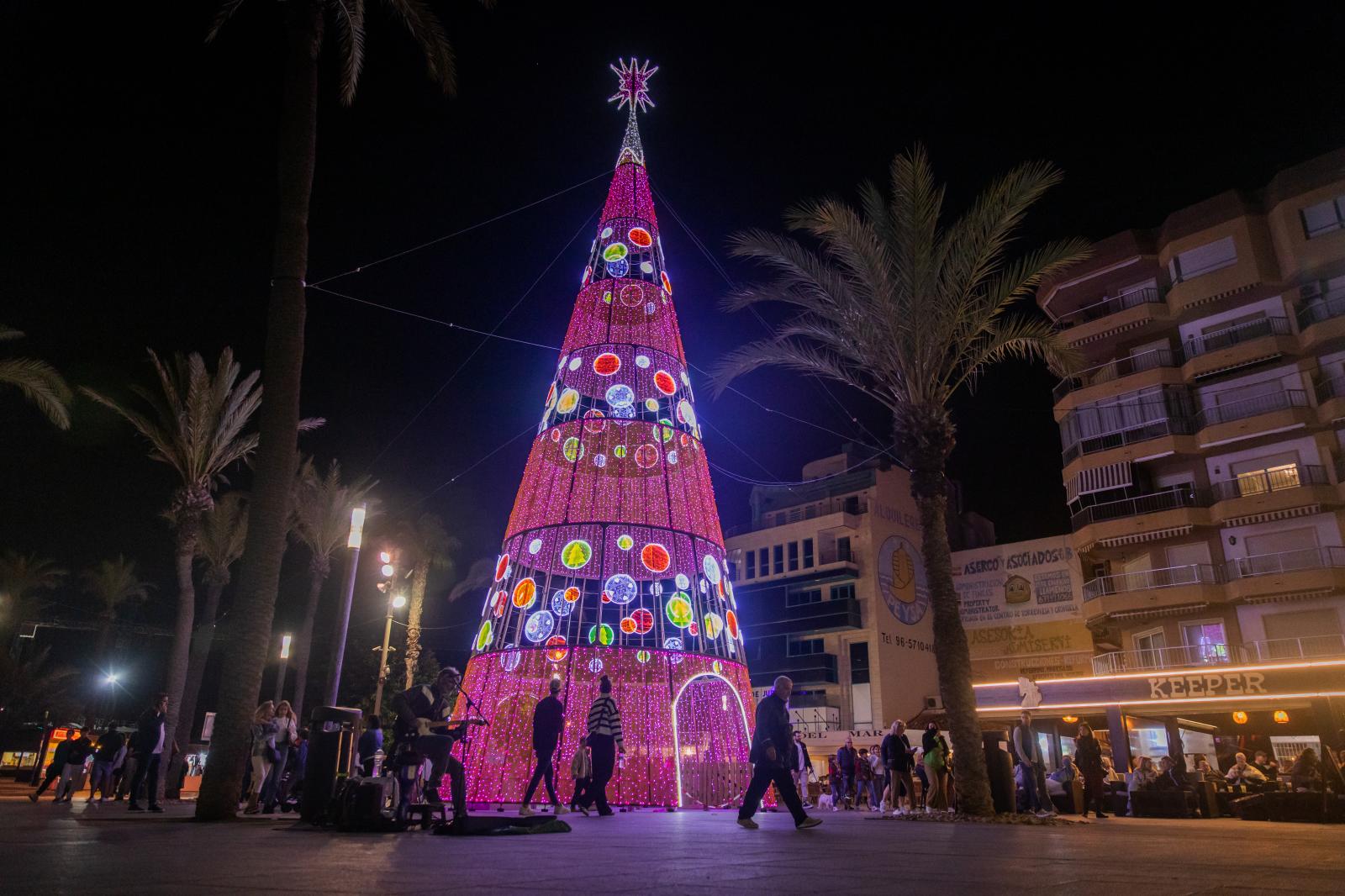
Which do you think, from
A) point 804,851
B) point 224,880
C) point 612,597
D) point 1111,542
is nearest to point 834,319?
point 612,597

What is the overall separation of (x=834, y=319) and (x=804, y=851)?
11752 mm

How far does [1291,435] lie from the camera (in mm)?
27375

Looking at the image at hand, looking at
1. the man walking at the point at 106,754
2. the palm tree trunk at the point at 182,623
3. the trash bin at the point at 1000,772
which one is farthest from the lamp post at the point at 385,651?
the trash bin at the point at 1000,772

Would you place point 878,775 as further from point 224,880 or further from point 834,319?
point 224,880

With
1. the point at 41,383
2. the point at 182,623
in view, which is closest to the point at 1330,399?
the point at 182,623

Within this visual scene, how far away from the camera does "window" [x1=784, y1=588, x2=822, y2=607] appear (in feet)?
152

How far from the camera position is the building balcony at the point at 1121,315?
30969 mm

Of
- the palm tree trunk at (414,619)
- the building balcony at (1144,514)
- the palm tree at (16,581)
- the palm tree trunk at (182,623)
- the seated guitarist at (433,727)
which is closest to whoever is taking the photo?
the seated guitarist at (433,727)

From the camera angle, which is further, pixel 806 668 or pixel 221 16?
pixel 806 668

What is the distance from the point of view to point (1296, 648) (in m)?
24.9

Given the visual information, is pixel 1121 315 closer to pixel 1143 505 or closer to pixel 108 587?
pixel 1143 505

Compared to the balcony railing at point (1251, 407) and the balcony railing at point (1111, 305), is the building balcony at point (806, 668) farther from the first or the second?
the balcony railing at point (1251, 407)

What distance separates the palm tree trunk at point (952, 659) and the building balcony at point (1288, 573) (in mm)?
17360

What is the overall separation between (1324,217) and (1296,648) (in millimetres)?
14382
